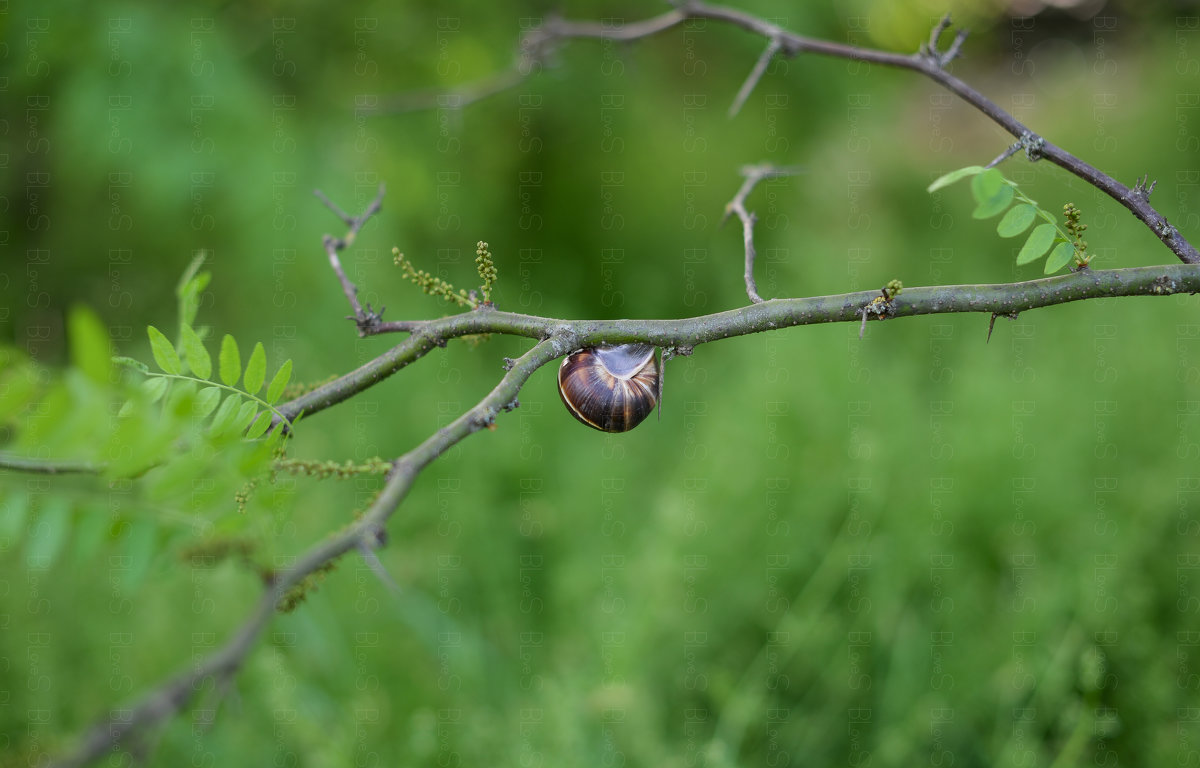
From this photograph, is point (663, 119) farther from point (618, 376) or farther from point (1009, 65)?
point (1009, 65)

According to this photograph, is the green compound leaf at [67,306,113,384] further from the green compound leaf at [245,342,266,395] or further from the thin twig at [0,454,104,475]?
the green compound leaf at [245,342,266,395]

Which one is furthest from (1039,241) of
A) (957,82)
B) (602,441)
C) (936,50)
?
(602,441)

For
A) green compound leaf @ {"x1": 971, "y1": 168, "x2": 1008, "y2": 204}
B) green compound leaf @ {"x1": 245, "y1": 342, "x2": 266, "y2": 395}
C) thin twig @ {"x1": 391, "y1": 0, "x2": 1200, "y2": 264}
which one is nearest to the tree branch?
green compound leaf @ {"x1": 245, "y1": 342, "x2": 266, "y2": 395}

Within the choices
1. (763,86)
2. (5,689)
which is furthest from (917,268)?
(5,689)

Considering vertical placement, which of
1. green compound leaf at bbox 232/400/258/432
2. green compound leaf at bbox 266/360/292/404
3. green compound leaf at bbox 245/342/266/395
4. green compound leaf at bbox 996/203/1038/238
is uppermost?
green compound leaf at bbox 996/203/1038/238

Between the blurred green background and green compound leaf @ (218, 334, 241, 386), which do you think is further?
the blurred green background

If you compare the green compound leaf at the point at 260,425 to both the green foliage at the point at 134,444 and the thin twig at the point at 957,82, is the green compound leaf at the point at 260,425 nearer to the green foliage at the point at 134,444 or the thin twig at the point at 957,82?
the green foliage at the point at 134,444

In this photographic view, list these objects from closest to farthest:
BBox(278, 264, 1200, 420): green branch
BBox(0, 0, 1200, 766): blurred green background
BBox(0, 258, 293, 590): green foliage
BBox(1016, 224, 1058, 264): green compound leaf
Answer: BBox(0, 258, 293, 590): green foliage
BBox(278, 264, 1200, 420): green branch
BBox(1016, 224, 1058, 264): green compound leaf
BBox(0, 0, 1200, 766): blurred green background
